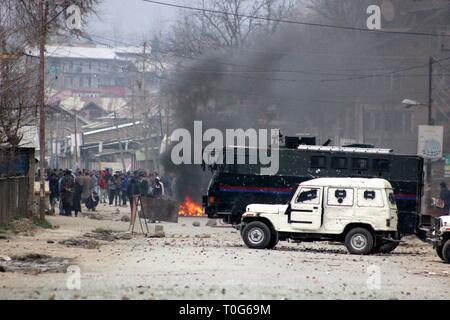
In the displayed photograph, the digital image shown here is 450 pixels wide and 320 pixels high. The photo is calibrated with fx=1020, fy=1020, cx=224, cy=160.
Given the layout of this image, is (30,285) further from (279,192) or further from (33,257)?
(279,192)

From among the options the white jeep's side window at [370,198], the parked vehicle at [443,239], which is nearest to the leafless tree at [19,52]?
the white jeep's side window at [370,198]

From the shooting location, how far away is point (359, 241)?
26.0 m

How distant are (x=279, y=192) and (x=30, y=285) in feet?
57.0

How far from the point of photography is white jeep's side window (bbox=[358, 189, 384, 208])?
2611 cm

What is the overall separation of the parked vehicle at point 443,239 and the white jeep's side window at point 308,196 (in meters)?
3.23

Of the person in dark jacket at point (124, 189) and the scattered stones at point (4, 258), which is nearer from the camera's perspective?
the scattered stones at point (4, 258)

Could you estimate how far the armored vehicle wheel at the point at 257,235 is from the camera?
26406 millimetres

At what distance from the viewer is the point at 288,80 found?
200 feet

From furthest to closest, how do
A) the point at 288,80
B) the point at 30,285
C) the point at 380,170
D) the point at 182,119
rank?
the point at 288,80, the point at 182,119, the point at 380,170, the point at 30,285

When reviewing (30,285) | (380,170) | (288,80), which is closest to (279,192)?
(380,170)

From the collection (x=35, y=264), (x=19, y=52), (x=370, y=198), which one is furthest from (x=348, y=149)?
(x=35, y=264)

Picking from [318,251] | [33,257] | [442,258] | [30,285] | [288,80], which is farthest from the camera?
[288,80]

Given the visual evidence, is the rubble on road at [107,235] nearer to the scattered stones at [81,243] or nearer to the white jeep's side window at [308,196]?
the scattered stones at [81,243]

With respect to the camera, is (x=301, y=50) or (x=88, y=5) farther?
(x=301, y=50)
